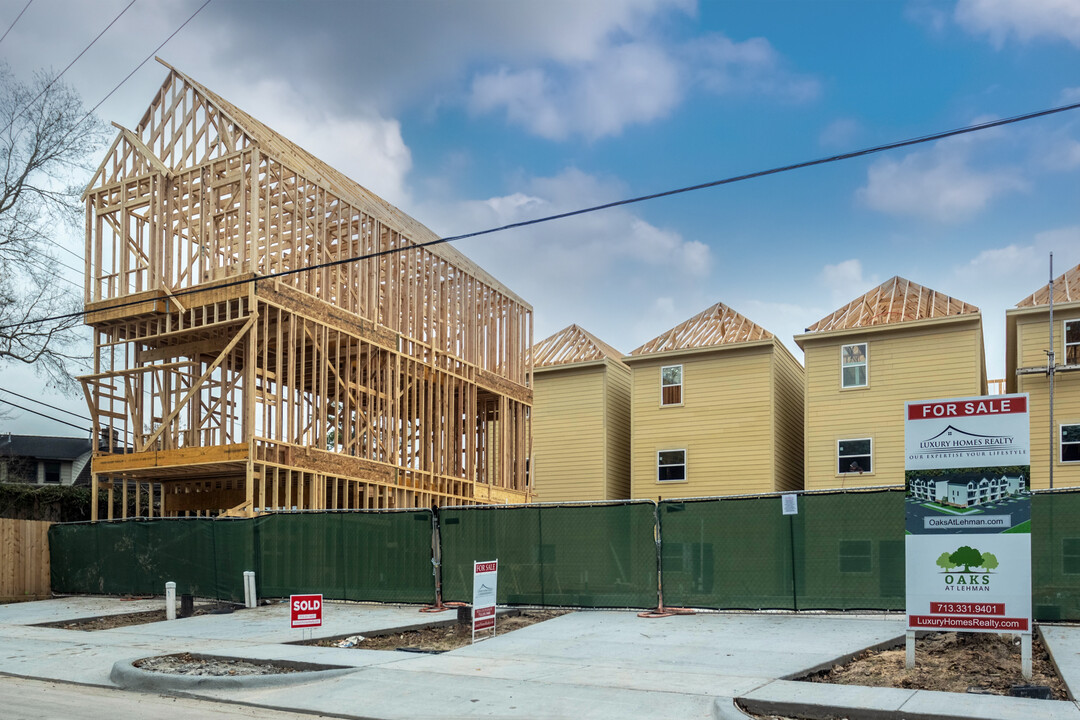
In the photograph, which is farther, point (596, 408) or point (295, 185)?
point (596, 408)

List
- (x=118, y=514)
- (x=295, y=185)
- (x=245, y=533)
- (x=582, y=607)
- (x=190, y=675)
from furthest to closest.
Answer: (x=118, y=514)
(x=295, y=185)
(x=245, y=533)
(x=582, y=607)
(x=190, y=675)

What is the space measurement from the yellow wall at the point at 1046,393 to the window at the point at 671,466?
10.4 m

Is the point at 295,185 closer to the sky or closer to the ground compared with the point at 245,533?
closer to the sky

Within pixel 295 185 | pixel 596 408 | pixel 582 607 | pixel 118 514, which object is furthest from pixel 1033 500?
pixel 118 514

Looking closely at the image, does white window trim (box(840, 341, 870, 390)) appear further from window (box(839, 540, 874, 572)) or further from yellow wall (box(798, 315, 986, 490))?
window (box(839, 540, 874, 572))

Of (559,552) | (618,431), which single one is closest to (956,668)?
(559,552)

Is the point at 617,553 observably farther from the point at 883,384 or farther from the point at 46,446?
the point at 46,446

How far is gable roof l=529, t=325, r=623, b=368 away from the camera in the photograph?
3745cm

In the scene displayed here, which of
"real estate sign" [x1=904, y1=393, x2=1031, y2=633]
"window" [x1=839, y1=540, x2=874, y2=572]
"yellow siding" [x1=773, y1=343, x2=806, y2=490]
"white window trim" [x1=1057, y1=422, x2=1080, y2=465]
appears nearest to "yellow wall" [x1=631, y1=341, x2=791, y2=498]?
"yellow siding" [x1=773, y1=343, x2=806, y2=490]

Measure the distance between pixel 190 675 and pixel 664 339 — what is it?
82.0ft

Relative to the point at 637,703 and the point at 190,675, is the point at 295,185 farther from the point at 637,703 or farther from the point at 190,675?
the point at 637,703

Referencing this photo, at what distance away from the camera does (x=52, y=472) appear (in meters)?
65.1

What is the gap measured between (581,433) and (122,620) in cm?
1948

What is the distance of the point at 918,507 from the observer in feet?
34.9
